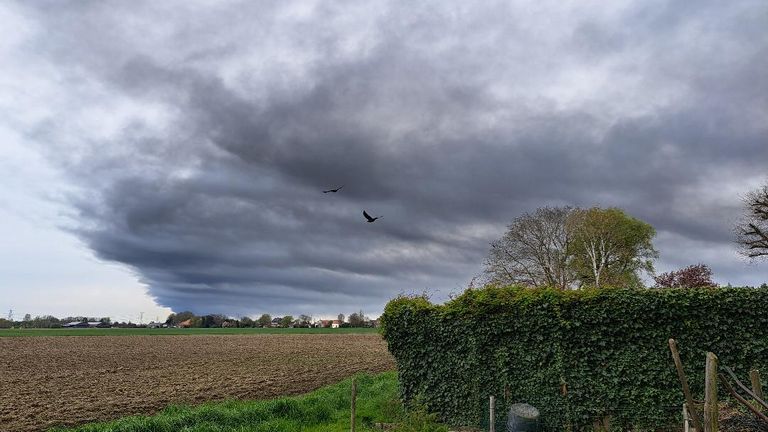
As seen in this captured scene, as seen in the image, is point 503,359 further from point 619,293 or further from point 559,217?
point 559,217

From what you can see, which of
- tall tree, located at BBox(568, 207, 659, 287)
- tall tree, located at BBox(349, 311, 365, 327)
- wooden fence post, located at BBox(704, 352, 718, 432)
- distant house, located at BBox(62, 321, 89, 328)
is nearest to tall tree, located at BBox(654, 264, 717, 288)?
tall tree, located at BBox(568, 207, 659, 287)

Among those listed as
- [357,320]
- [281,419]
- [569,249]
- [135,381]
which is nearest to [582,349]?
[281,419]

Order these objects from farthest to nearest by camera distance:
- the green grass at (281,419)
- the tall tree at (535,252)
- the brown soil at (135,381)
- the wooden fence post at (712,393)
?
the tall tree at (535,252) → the brown soil at (135,381) → the green grass at (281,419) → the wooden fence post at (712,393)

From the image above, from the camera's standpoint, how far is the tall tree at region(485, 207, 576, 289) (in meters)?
44.2

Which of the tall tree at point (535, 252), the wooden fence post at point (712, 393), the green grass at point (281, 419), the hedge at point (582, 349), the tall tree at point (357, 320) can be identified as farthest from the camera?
the tall tree at point (357, 320)

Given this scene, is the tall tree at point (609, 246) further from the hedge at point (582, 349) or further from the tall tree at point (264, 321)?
the tall tree at point (264, 321)

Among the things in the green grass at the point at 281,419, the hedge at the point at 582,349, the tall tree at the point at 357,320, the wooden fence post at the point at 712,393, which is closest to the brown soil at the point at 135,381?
the green grass at the point at 281,419

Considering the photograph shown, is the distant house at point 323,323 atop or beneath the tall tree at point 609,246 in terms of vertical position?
beneath

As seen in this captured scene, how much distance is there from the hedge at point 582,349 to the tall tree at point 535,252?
29499 mm

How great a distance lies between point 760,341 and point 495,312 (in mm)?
5975

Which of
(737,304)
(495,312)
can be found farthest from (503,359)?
(737,304)

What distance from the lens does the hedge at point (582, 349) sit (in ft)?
42.2

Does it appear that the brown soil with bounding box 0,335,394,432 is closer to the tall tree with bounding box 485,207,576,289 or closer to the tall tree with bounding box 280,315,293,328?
the tall tree with bounding box 485,207,576,289

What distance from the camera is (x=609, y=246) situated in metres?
46.5
